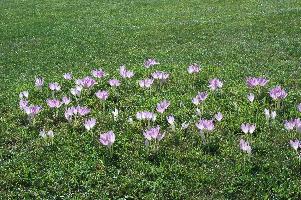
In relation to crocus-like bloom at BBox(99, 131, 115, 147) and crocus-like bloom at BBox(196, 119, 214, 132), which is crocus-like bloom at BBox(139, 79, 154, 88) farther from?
crocus-like bloom at BBox(99, 131, 115, 147)

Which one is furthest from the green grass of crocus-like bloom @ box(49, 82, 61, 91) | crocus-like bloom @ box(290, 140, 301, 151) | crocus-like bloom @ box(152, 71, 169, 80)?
crocus-like bloom @ box(49, 82, 61, 91)

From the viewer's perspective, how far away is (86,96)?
382 inches

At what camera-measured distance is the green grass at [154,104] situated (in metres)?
6.66

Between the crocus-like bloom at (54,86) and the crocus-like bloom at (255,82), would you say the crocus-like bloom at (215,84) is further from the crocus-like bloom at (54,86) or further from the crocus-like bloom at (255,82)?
the crocus-like bloom at (54,86)

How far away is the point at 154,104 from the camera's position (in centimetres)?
912

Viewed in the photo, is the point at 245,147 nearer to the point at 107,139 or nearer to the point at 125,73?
the point at 107,139

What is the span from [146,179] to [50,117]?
115 inches

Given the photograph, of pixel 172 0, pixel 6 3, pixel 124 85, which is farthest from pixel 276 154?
pixel 6 3

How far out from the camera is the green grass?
21.8 feet

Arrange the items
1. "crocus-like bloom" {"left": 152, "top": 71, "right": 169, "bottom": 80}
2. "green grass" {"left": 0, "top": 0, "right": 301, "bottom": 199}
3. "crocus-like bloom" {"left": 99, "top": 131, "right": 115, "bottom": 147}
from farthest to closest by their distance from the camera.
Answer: "crocus-like bloom" {"left": 152, "top": 71, "right": 169, "bottom": 80} < "crocus-like bloom" {"left": 99, "top": 131, "right": 115, "bottom": 147} < "green grass" {"left": 0, "top": 0, "right": 301, "bottom": 199}

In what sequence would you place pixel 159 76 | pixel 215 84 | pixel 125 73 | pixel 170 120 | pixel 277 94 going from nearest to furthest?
1. pixel 170 120
2. pixel 277 94
3. pixel 215 84
4. pixel 159 76
5. pixel 125 73

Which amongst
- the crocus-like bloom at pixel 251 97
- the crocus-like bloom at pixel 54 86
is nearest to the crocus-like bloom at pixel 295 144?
the crocus-like bloom at pixel 251 97

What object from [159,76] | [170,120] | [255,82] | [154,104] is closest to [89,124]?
[170,120]

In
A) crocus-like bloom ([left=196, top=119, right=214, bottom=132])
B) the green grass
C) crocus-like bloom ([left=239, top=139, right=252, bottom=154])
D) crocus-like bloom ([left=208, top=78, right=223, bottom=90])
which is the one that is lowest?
the green grass
